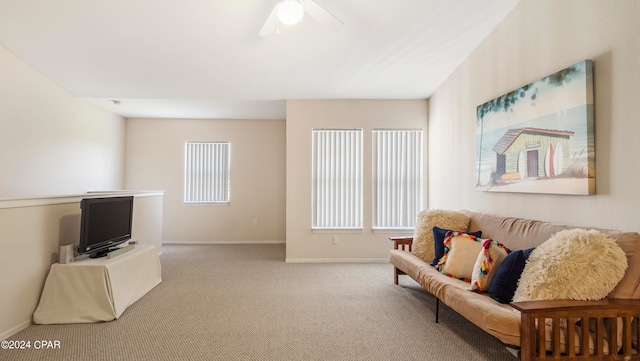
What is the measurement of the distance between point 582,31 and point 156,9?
3374 millimetres

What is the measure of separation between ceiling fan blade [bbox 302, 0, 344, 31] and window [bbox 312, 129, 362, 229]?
8.26ft

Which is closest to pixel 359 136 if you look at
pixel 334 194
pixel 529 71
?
pixel 334 194

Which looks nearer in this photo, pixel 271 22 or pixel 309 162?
pixel 271 22

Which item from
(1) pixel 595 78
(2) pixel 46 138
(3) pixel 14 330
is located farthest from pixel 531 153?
(2) pixel 46 138

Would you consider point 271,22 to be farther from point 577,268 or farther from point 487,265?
point 577,268

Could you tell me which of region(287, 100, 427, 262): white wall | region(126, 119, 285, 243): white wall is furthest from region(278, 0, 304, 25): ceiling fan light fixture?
region(126, 119, 285, 243): white wall

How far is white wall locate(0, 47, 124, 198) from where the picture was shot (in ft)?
11.5

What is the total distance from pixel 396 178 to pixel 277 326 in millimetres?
3087

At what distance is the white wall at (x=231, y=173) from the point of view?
641cm

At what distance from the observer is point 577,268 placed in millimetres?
1736

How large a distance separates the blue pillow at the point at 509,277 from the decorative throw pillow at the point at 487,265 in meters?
0.11

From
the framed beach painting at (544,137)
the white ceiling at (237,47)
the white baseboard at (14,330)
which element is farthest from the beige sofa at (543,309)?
the white baseboard at (14,330)

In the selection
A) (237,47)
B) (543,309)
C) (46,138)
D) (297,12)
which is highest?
(237,47)

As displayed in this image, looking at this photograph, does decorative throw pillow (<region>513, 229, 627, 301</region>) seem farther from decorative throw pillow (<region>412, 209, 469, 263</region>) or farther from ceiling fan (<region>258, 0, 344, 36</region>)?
ceiling fan (<region>258, 0, 344, 36</region>)
